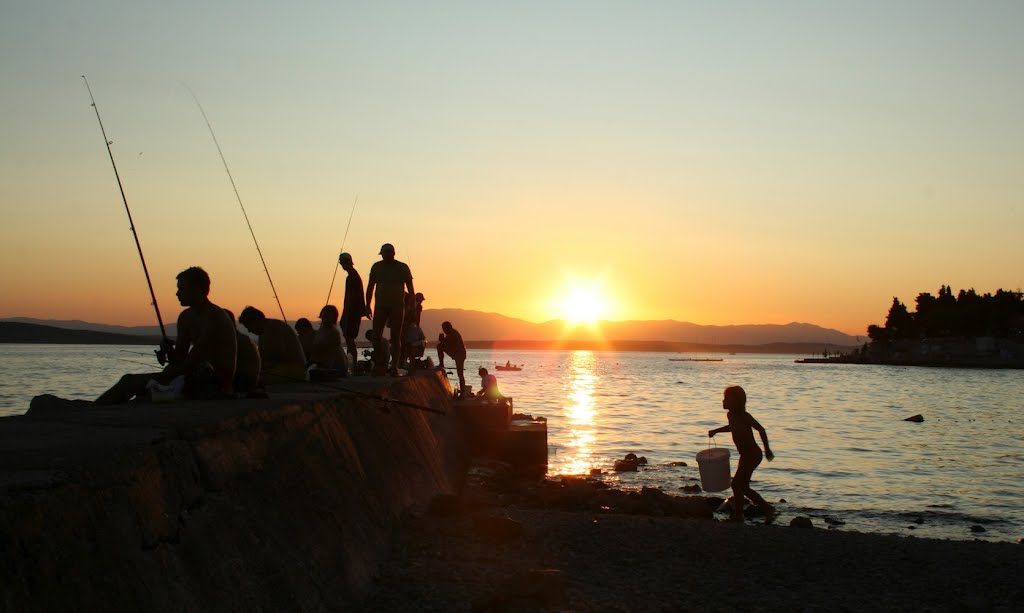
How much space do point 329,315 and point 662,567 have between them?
22.9 feet

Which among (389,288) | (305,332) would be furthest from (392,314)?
(305,332)

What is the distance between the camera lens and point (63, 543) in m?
2.77

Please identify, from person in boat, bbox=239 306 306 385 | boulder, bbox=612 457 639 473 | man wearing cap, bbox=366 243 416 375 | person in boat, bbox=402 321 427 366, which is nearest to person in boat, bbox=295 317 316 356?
man wearing cap, bbox=366 243 416 375

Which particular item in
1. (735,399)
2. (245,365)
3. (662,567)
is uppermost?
(245,365)

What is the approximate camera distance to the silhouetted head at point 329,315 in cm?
1205

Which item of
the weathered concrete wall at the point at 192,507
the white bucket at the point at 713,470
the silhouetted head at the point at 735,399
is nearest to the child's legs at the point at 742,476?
the white bucket at the point at 713,470

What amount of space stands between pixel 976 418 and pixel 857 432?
10.5 metres

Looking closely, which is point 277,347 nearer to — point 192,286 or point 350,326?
point 192,286

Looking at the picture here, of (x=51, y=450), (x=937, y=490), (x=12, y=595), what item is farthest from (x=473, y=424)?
(x=12, y=595)

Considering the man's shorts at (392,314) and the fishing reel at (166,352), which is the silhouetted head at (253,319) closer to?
the fishing reel at (166,352)

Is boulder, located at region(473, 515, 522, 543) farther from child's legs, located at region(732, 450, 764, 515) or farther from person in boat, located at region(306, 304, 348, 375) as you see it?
person in boat, located at region(306, 304, 348, 375)

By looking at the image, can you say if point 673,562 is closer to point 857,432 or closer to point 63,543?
point 63,543

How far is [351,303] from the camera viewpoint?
556 inches

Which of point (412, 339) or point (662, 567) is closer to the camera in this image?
point (662, 567)
